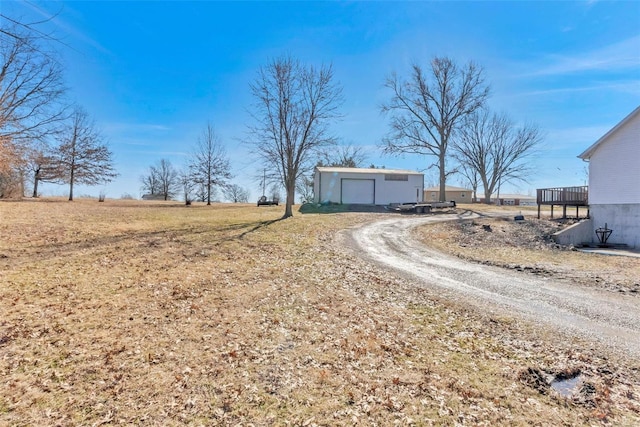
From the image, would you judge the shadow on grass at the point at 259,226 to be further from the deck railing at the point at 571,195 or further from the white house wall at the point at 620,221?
the white house wall at the point at 620,221

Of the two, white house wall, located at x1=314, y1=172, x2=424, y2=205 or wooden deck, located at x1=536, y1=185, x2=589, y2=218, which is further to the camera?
white house wall, located at x1=314, y1=172, x2=424, y2=205

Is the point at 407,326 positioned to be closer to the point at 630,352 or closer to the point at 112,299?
the point at 630,352

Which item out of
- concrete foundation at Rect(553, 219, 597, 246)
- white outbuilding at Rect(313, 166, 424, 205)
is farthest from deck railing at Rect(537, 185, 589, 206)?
white outbuilding at Rect(313, 166, 424, 205)

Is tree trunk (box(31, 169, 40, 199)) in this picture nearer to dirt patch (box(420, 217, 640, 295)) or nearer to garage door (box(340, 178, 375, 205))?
garage door (box(340, 178, 375, 205))

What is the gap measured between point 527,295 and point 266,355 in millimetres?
6247

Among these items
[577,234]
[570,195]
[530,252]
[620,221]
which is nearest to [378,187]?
[570,195]

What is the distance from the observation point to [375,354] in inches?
181

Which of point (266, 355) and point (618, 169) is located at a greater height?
point (618, 169)

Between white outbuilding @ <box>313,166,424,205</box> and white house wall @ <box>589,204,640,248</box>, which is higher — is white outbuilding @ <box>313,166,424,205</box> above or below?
above

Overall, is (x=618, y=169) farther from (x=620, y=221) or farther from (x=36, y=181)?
(x=36, y=181)

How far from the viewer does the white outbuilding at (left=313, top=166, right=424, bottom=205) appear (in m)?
29.6

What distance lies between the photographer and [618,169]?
18.0 m

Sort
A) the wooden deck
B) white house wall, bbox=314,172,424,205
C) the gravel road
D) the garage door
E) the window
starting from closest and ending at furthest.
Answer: the gravel road < the wooden deck < white house wall, bbox=314,172,424,205 < the garage door < the window

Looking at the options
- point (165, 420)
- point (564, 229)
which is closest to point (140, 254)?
point (165, 420)
